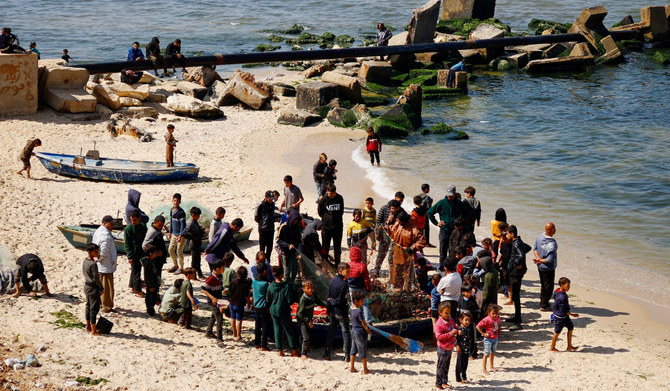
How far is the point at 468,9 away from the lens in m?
45.3

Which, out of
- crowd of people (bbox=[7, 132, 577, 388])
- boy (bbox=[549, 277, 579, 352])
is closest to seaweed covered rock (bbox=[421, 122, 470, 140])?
crowd of people (bbox=[7, 132, 577, 388])

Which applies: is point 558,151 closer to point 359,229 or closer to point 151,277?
point 359,229

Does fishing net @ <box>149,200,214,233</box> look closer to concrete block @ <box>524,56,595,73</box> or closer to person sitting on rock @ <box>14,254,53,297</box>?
person sitting on rock @ <box>14,254,53,297</box>

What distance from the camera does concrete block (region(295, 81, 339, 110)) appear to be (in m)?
27.9

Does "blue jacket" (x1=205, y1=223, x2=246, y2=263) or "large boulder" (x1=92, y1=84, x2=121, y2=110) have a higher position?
"large boulder" (x1=92, y1=84, x2=121, y2=110)

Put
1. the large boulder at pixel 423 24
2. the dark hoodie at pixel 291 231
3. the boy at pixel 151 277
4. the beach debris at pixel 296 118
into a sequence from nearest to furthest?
the boy at pixel 151 277
the dark hoodie at pixel 291 231
the beach debris at pixel 296 118
the large boulder at pixel 423 24

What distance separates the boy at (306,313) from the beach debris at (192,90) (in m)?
17.9

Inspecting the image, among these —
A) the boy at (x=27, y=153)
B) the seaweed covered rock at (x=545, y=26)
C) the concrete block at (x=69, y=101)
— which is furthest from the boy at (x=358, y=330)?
the seaweed covered rock at (x=545, y=26)

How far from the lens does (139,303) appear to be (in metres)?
13.3

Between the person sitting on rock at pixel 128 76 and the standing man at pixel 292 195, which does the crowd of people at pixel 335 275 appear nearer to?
the standing man at pixel 292 195

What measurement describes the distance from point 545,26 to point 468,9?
4351mm

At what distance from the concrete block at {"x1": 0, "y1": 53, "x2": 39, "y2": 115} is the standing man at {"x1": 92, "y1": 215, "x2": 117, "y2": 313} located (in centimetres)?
1380

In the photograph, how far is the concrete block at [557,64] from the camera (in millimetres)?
36781

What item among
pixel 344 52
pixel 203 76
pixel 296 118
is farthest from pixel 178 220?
pixel 344 52
